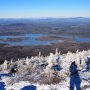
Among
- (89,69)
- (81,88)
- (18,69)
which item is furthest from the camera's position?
(18,69)

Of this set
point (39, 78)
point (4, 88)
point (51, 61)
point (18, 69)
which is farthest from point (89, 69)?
point (4, 88)

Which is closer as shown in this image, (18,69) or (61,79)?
(61,79)

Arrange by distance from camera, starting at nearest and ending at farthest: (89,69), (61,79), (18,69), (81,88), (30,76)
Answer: (81,88) → (61,79) → (30,76) → (89,69) → (18,69)

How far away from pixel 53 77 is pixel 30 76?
3.20m

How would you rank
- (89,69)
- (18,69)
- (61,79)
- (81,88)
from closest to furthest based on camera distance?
(81,88) → (61,79) → (89,69) → (18,69)

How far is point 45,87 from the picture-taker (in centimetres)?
2356

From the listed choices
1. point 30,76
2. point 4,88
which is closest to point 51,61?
point 30,76

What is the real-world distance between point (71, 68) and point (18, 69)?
402 inches

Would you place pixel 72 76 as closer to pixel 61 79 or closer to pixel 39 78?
pixel 61 79

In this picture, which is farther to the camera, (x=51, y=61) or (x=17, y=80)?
(x=51, y=61)

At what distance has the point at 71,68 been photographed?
86.8 feet

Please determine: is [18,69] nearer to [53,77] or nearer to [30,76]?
[30,76]

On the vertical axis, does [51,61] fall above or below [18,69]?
above

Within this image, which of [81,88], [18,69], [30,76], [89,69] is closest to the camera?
[81,88]
